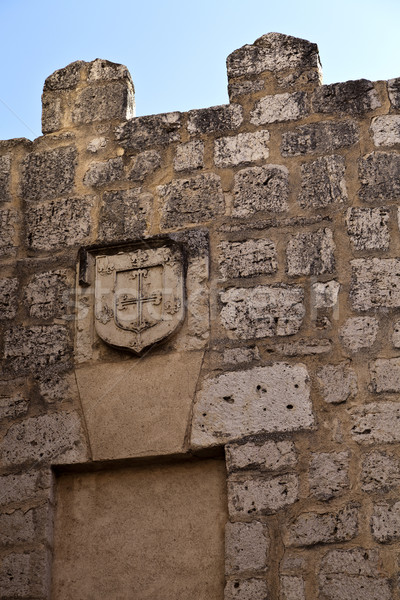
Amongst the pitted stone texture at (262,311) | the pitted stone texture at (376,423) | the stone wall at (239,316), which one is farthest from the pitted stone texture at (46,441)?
the pitted stone texture at (376,423)

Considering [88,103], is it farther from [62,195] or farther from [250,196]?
[250,196]

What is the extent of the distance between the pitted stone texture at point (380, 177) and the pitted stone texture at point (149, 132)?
3.13ft

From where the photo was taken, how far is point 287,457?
4055 millimetres

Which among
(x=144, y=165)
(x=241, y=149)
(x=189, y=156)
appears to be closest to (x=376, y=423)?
(x=241, y=149)

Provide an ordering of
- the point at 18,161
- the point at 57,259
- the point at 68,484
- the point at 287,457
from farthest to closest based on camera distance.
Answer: the point at 18,161, the point at 57,259, the point at 68,484, the point at 287,457

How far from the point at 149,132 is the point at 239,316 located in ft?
3.82

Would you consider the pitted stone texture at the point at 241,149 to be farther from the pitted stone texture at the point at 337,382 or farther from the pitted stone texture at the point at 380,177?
the pitted stone texture at the point at 337,382

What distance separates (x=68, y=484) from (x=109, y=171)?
1566 millimetres

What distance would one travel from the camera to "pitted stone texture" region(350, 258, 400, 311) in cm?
428

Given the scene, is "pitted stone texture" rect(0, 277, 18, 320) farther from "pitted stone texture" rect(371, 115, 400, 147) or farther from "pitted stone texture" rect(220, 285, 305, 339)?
"pitted stone texture" rect(371, 115, 400, 147)

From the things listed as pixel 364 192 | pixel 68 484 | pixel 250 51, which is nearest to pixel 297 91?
pixel 250 51

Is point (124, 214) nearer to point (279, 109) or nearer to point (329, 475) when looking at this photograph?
point (279, 109)

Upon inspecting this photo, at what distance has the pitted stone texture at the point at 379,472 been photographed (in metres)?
3.94

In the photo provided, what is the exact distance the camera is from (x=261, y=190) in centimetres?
465
